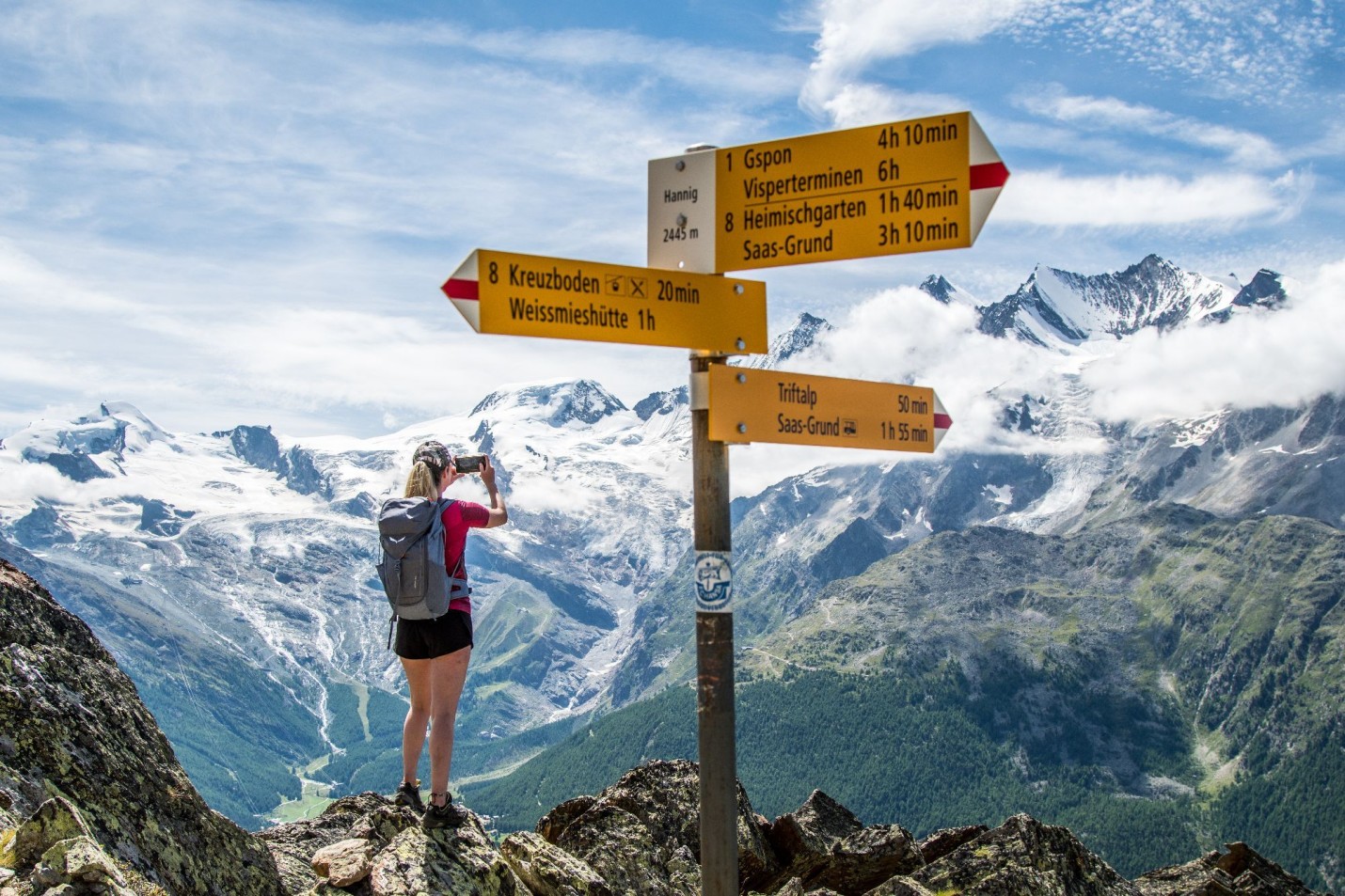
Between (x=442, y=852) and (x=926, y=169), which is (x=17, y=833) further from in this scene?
(x=926, y=169)

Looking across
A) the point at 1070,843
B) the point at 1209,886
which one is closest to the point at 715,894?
the point at 1070,843

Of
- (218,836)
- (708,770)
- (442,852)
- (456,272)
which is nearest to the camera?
(456,272)

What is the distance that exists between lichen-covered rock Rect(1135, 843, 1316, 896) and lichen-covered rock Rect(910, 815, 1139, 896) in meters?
1.35

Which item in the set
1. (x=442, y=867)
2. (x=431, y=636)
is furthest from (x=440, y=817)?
(x=431, y=636)

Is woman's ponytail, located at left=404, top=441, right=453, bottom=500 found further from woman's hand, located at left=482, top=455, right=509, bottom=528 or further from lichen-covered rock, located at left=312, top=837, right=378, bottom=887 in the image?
lichen-covered rock, located at left=312, top=837, right=378, bottom=887

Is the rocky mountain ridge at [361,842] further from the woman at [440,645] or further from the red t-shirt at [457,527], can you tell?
the red t-shirt at [457,527]

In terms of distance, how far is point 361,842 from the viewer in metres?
13.4

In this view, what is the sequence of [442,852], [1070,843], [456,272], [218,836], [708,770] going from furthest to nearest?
[1070,843] < [442,852] < [218,836] < [708,770] < [456,272]

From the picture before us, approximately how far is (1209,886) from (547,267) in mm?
12847

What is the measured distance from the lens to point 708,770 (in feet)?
31.8

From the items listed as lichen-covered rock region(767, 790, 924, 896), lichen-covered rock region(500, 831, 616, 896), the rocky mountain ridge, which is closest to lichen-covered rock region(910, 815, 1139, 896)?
the rocky mountain ridge

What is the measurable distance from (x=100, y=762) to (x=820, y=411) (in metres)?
7.08

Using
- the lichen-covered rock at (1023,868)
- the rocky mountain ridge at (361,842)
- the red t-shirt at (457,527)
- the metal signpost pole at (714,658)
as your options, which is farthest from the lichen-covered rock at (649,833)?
the metal signpost pole at (714,658)

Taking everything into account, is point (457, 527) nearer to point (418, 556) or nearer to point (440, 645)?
point (418, 556)
